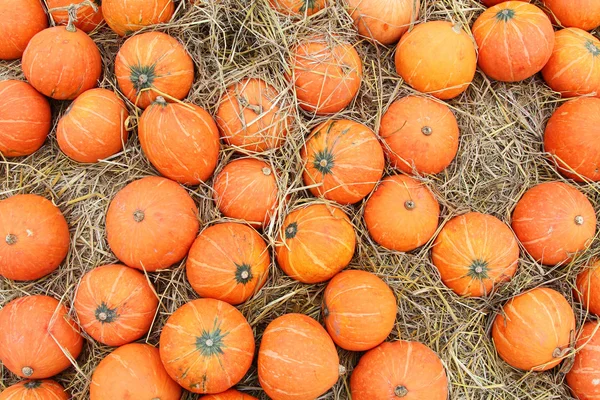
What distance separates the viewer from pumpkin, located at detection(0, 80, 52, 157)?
11.6ft

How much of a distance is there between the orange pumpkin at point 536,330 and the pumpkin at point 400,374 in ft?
1.73

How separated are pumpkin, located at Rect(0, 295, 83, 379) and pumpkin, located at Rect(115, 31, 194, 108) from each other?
1.54 metres

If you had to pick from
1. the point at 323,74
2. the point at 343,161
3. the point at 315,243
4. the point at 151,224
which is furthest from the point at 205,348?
the point at 323,74

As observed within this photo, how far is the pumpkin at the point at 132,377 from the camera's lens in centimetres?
302

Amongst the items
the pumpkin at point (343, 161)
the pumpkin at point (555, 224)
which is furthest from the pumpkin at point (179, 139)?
the pumpkin at point (555, 224)

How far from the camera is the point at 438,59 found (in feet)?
12.0

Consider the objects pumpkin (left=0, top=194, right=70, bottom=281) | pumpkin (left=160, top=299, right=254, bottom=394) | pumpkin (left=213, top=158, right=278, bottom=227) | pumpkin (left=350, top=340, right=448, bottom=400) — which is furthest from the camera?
pumpkin (left=213, top=158, right=278, bottom=227)

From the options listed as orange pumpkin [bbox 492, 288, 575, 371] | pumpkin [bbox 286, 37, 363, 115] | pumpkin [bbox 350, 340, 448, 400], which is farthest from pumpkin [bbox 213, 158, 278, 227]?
orange pumpkin [bbox 492, 288, 575, 371]

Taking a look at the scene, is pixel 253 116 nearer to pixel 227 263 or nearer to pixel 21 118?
pixel 227 263

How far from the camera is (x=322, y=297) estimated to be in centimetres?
354

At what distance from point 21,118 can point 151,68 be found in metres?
1.02

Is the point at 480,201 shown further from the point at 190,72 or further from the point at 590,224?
the point at 190,72

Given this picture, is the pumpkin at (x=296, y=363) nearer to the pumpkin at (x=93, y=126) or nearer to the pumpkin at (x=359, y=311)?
the pumpkin at (x=359, y=311)

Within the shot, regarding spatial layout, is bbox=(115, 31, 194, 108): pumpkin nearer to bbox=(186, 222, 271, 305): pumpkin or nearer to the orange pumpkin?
bbox=(186, 222, 271, 305): pumpkin
